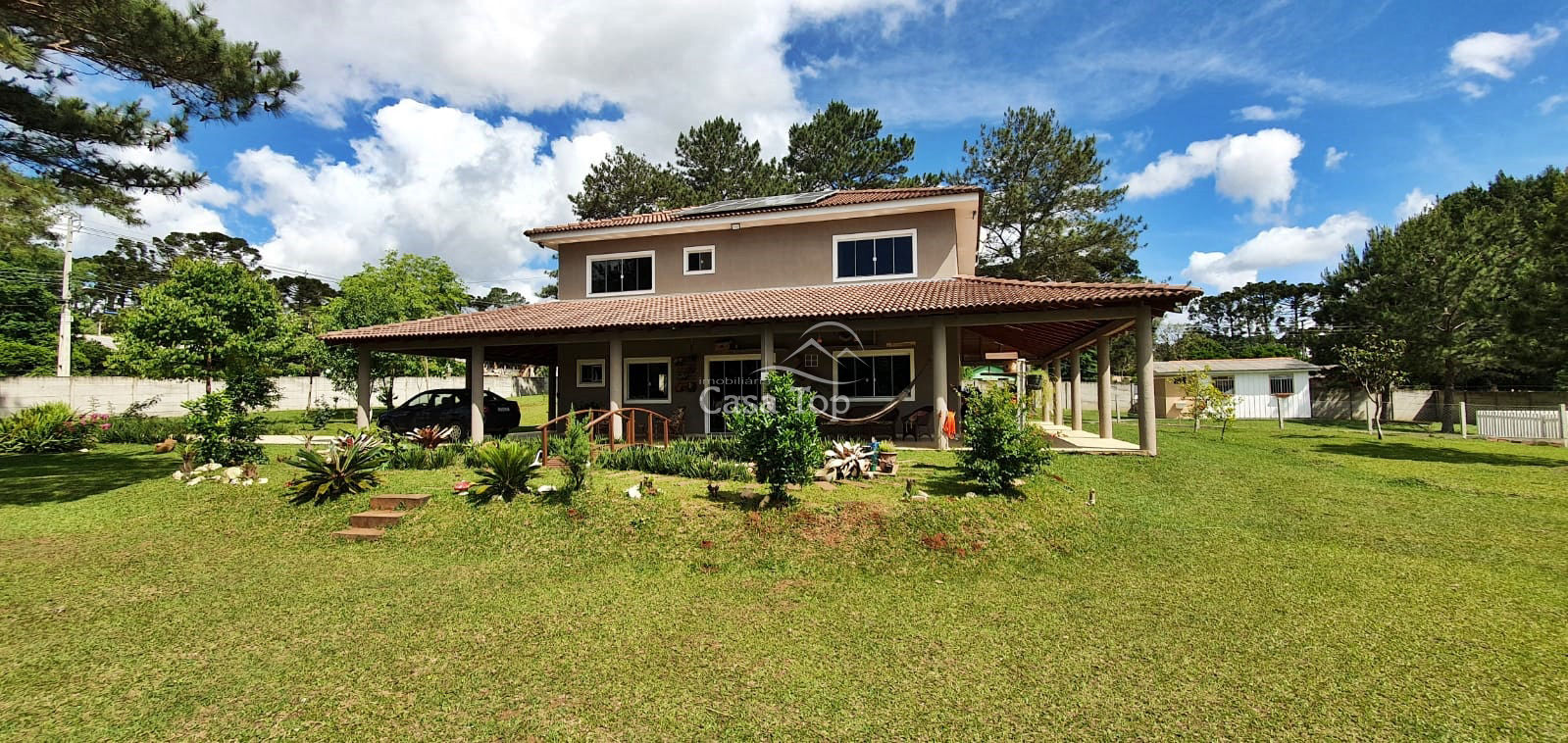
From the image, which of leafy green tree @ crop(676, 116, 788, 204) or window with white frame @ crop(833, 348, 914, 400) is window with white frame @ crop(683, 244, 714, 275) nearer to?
window with white frame @ crop(833, 348, 914, 400)

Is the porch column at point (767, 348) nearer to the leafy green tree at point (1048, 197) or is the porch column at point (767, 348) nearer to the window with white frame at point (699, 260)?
the window with white frame at point (699, 260)

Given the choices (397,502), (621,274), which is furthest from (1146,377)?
(621,274)

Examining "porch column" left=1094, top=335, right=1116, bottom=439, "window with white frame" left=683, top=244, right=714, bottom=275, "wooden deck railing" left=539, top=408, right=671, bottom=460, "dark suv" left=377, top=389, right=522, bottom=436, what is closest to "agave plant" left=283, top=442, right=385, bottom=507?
"wooden deck railing" left=539, top=408, right=671, bottom=460

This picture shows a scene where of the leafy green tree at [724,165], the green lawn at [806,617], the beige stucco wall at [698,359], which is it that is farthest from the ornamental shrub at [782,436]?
the leafy green tree at [724,165]

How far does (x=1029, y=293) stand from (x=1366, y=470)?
6309mm

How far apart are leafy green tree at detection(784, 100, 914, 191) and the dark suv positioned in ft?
65.4

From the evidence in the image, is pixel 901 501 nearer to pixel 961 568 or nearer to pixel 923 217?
pixel 961 568

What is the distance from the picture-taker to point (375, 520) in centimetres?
730

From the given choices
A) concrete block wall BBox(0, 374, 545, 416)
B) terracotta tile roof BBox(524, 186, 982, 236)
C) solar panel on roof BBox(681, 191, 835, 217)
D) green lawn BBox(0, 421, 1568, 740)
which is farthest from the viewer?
concrete block wall BBox(0, 374, 545, 416)

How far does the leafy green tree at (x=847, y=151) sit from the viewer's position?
1209 inches

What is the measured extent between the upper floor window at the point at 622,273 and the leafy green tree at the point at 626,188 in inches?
593

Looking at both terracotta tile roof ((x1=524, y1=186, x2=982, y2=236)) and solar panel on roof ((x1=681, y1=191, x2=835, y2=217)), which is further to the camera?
solar panel on roof ((x1=681, y1=191, x2=835, y2=217))

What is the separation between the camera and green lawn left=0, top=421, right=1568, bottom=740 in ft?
10.8

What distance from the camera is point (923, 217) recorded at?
14516mm
